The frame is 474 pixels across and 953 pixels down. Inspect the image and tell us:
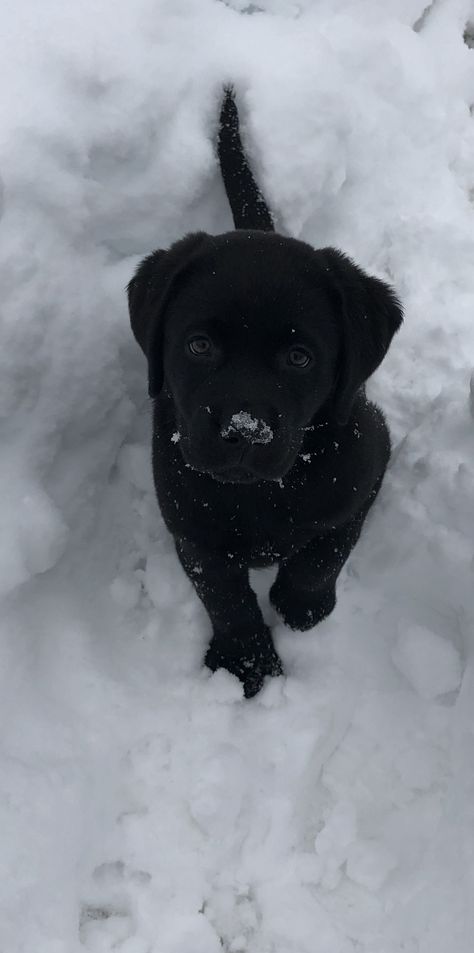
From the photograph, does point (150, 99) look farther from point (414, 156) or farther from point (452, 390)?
point (452, 390)

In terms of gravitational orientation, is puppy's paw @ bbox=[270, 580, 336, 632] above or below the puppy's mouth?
below

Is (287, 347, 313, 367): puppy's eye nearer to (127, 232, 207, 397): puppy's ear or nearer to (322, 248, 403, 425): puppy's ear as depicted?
(322, 248, 403, 425): puppy's ear

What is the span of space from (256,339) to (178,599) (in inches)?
45.7

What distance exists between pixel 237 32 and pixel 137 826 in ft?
7.84

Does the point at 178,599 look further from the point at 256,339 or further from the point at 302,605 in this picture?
the point at 256,339

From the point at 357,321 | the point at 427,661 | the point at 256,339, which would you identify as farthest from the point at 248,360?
the point at 427,661

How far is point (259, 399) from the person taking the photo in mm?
1729

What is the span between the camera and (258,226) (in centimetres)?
255

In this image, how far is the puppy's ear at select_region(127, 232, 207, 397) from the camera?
188 cm

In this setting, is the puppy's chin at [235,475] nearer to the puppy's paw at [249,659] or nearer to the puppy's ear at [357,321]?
the puppy's ear at [357,321]

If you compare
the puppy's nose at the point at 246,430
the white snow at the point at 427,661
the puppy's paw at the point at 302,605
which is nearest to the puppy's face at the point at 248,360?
the puppy's nose at the point at 246,430

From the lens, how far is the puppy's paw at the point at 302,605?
2484 millimetres

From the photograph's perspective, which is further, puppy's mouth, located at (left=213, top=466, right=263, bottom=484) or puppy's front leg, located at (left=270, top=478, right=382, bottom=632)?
puppy's front leg, located at (left=270, top=478, right=382, bottom=632)

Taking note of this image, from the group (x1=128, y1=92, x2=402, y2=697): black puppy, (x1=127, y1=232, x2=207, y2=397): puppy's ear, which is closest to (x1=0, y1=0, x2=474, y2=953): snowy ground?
(x1=128, y1=92, x2=402, y2=697): black puppy
